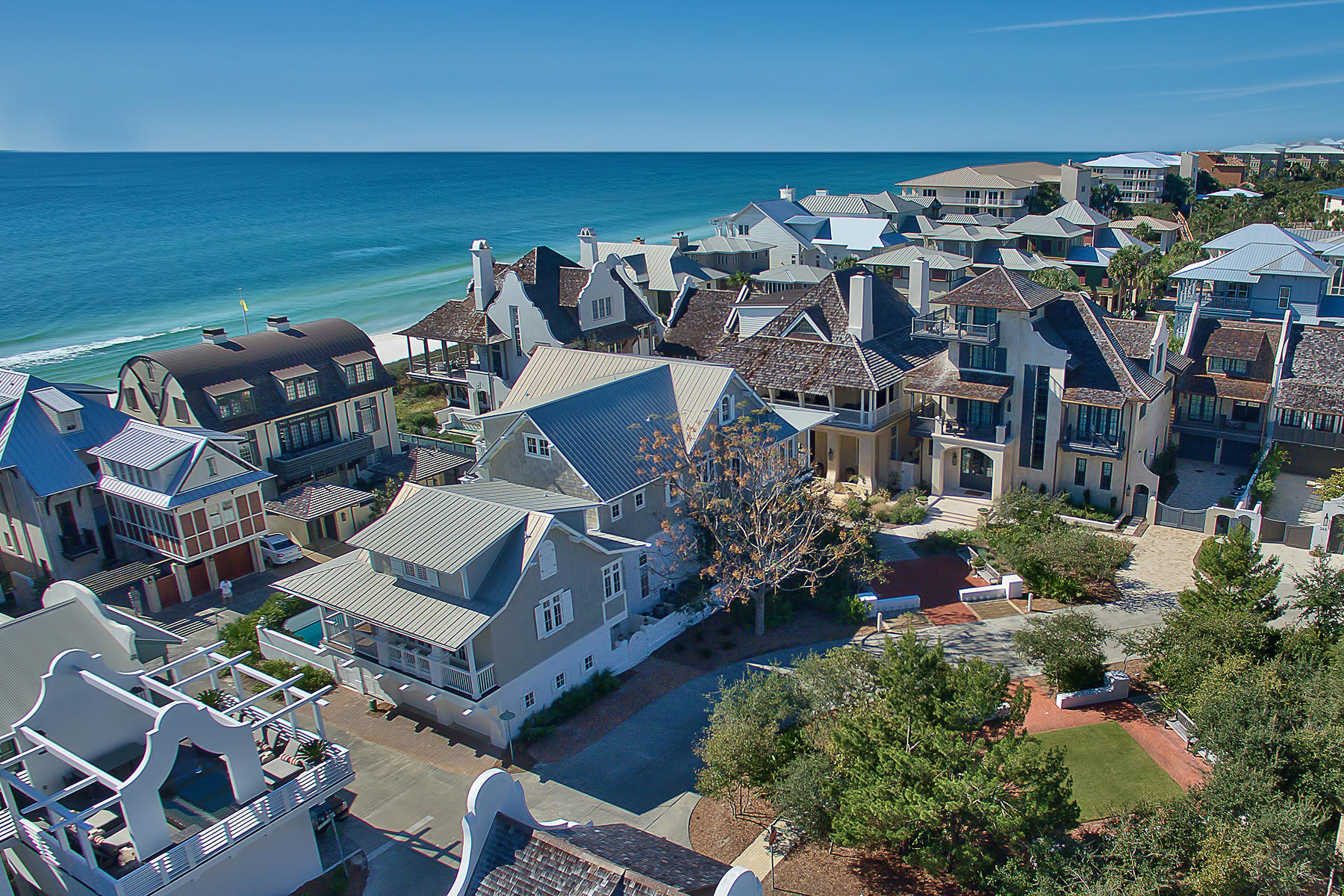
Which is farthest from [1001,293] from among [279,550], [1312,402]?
[279,550]

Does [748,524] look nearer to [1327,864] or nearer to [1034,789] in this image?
[1034,789]

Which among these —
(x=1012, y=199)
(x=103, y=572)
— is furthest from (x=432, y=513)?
(x=1012, y=199)

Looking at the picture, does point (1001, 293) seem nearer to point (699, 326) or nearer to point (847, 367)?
point (847, 367)

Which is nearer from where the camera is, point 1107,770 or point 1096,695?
point 1107,770

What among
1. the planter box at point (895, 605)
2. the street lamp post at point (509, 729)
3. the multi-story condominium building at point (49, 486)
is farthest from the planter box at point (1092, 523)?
the multi-story condominium building at point (49, 486)

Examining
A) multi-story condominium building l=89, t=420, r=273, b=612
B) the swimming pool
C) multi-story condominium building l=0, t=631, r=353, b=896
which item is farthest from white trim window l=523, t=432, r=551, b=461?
multi-story condominium building l=0, t=631, r=353, b=896

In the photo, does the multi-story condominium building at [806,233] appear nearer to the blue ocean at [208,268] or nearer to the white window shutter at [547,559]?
the blue ocean at [208,268]

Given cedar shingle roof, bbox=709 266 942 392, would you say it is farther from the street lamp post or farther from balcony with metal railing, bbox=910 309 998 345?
the street lamp post
